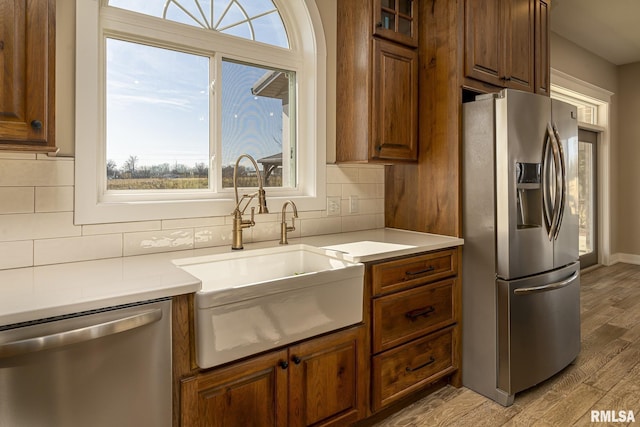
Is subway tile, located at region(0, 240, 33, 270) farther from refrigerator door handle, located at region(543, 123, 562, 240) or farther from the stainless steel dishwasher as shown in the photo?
refrigerator door handle, located at region(543, 123, 562, 240)

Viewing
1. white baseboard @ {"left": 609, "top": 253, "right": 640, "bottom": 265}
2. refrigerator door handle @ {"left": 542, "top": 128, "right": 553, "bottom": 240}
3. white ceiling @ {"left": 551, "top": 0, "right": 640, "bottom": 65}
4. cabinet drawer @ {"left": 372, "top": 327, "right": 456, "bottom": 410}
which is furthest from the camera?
white baseboard @ {"left": 609, "top": 253, "right": 640, "bottom": 265}

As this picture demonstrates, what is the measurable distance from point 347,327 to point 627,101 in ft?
20.0

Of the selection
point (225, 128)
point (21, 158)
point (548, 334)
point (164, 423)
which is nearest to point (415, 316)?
point (548, 334)

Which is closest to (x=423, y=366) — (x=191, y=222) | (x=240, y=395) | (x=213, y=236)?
(x=240, y=395)

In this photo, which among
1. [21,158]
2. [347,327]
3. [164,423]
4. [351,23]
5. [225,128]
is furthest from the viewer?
[351,23]

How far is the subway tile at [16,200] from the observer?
1558 mm

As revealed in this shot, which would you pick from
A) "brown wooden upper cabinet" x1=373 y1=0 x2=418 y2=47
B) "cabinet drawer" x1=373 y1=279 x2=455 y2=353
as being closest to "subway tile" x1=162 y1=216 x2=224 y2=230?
"cabinet drawer" x1=373 y1=279 x2=455 y2=353

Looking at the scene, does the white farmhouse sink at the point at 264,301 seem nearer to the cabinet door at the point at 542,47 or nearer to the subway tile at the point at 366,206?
the subway tile at the point at 366,206

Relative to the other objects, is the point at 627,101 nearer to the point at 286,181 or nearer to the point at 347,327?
the point at 286,181

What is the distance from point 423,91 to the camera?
98.1 inches

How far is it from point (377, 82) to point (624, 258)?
553cm

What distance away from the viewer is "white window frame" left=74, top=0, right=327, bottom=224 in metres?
1.71

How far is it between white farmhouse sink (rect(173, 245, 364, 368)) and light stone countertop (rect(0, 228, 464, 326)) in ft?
0.22

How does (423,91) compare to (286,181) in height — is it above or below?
above
